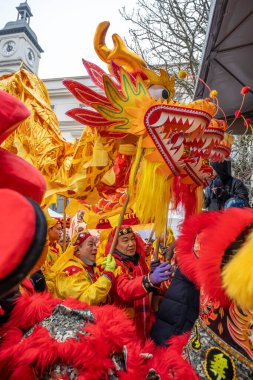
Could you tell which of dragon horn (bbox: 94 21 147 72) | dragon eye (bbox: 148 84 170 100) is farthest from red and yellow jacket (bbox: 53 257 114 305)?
dragon horn (bbox: 94 21 147 72)

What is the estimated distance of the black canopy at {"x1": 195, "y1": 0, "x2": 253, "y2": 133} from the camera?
2.72 m

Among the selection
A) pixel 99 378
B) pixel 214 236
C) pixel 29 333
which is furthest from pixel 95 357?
pixel 214 236

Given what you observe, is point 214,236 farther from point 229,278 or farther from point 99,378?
point 99,378

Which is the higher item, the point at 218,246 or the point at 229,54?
the point at 229,54

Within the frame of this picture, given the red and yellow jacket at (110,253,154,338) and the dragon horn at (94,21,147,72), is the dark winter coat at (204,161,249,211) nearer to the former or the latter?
the red and yellow jacket at (110,253,154,338)

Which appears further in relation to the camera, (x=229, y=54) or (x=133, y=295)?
(x=229, y=54)

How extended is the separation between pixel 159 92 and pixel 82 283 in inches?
54.9

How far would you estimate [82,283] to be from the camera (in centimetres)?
235

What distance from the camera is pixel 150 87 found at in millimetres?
2236

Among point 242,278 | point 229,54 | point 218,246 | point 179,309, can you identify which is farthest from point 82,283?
point 229,54

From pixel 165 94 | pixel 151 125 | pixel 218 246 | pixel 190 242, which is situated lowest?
pixel 190 242

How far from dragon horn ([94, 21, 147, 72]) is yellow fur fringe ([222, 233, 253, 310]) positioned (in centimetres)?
178

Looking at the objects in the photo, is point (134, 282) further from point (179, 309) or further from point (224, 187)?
point (224, 187)

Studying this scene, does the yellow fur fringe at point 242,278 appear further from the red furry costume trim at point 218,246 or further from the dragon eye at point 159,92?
the dragon eye at point 159,92
